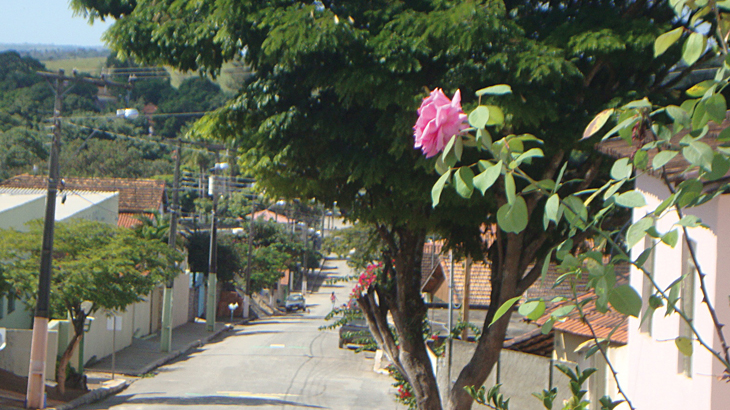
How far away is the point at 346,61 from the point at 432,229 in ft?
9.61

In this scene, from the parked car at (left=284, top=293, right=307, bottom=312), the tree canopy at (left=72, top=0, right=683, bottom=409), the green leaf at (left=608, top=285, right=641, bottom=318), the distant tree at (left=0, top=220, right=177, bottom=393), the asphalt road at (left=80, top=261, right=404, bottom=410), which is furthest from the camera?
the parked car at (left=284, top=293, right=307, bottom=312)

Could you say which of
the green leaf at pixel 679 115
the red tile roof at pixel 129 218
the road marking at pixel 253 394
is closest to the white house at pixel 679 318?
the green leaf at pixel 679 115

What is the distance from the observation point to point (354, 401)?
18.5 meters

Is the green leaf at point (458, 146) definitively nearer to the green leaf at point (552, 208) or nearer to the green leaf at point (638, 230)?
the green leaf at point (552, 208)

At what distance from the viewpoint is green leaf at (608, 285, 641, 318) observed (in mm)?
1802

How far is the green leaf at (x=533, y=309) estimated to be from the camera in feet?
6.36

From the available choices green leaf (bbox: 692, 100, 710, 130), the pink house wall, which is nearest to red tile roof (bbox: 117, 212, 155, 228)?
the pink house wall

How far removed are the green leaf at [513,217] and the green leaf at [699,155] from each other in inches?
17.8

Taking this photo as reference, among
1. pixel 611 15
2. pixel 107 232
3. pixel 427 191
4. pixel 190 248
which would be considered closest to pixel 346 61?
pixel 427 191

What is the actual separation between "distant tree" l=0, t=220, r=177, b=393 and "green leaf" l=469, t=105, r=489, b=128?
16.8m

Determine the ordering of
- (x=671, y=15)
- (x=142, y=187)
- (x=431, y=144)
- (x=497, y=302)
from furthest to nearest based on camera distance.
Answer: (x=142, y=187), (x=497, y=302), (x=671, y=15), (x=431, y=144)

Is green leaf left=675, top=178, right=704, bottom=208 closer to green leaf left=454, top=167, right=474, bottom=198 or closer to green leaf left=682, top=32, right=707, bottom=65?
green leaf left=682, top=32, right=707, bottom=65

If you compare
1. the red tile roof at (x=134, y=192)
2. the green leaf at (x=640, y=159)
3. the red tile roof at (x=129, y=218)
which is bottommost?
the green leaf at (x=640, y=159)

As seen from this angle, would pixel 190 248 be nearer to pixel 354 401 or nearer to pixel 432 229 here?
pixel 354 401
